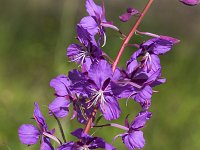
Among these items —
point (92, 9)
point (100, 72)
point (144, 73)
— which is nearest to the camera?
point (100, 72)

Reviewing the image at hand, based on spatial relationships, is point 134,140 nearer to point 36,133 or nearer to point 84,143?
point 84,143

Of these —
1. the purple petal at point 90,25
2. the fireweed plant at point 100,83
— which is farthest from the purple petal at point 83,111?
the purple petal at point 90,25

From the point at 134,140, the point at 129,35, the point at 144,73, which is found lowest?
the point at 134,140

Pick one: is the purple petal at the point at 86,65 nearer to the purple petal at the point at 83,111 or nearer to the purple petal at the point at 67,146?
the purple petal at the point at 83,111

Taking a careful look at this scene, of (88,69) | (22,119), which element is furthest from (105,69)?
(22,119)

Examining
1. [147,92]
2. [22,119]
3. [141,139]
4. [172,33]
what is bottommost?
[172,33]

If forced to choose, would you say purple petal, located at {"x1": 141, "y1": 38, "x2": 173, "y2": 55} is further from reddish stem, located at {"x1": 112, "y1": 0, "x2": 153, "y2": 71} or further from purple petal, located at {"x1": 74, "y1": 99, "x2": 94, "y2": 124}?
purple petal, located at {"x1": 74, "y1": 99, "x2": 94, "y2": 124}

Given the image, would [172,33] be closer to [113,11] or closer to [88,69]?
[113,11]

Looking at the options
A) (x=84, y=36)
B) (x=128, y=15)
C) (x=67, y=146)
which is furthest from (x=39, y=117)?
(x=128, y=15)
